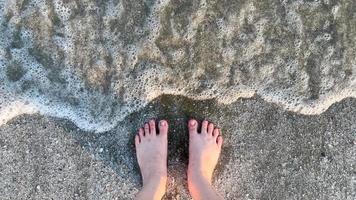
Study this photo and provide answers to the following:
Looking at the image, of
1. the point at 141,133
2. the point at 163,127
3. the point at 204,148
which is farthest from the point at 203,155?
the point at 141,133

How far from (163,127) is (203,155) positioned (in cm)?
27

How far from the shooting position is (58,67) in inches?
99.1

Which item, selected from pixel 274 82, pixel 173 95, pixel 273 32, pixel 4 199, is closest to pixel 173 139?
pixel 173 95

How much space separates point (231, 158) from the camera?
2443 mm

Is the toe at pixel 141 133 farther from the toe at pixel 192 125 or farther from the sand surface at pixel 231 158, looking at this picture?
the toe at pixel 192 125

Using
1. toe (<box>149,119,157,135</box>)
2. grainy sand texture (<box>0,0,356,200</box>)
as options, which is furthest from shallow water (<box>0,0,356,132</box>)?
toe (<box>149,119,157,135</box>)

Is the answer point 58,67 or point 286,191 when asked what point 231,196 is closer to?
point 286,191

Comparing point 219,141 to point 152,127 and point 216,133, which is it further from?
point 152,127

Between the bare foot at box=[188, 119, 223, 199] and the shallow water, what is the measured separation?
175 mm

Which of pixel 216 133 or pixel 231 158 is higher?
pixel 216 133

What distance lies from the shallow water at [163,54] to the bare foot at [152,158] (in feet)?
0.51

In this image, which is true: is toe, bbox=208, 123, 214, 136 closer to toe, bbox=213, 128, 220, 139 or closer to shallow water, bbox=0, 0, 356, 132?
toe, bbox=213, 128, 220, 139

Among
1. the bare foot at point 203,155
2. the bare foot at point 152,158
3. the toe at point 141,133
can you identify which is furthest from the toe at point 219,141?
the toe at point 141,133

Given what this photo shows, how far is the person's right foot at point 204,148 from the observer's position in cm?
240
